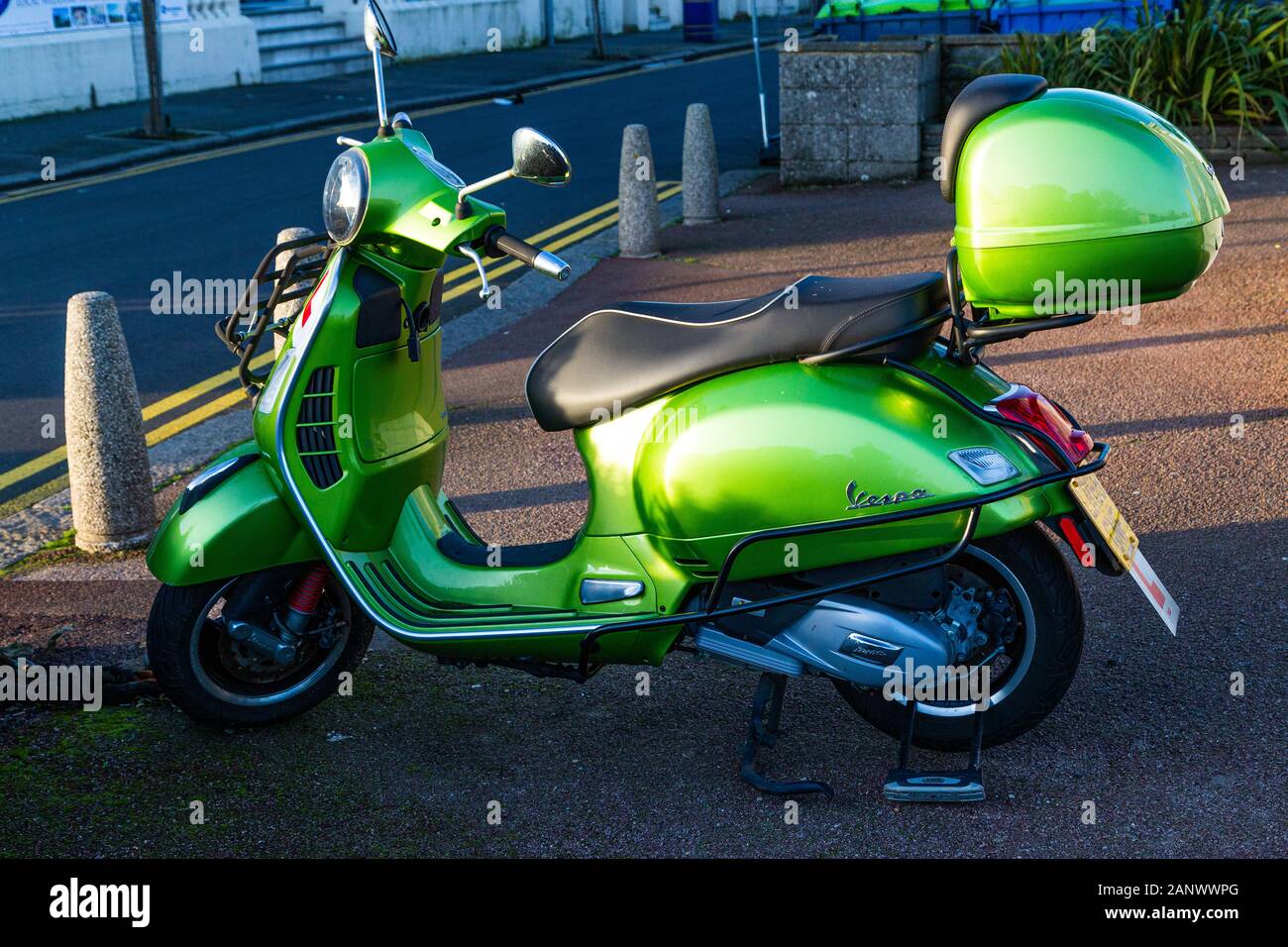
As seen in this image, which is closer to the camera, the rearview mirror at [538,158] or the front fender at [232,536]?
the rearview mirror at [538,158]

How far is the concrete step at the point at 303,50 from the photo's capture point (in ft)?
65.9

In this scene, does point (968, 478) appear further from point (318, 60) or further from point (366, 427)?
point (318, 60)

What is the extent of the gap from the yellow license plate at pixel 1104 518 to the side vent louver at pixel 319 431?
5.77ft

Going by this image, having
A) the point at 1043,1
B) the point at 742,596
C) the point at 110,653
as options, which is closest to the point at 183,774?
the point at 110,653

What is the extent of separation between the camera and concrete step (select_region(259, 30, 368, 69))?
20.1m

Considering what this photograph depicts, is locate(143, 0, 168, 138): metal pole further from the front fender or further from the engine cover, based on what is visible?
the engine cover

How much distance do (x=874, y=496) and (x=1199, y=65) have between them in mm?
9251

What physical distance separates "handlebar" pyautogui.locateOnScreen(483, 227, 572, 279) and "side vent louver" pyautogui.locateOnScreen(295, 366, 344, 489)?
559 millimetres

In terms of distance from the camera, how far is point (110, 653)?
4242mm

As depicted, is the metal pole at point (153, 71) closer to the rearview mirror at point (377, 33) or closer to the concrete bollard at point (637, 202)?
the concrete bollard at point (637, 202)

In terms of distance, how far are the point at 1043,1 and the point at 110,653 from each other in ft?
36.9

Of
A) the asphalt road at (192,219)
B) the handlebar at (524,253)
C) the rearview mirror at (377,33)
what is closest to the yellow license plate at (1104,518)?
the handlebar at (524,253)

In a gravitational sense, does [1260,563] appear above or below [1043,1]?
below
